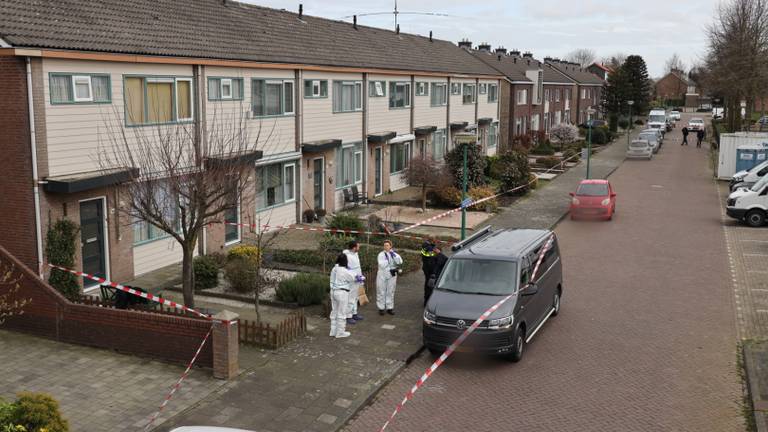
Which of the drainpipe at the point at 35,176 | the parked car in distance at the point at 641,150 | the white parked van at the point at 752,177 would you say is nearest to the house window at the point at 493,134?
the parked car in distance at the point at 641,150

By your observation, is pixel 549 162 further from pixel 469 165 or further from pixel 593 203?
pixel 593 203

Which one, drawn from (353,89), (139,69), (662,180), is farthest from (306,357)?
(662,180)

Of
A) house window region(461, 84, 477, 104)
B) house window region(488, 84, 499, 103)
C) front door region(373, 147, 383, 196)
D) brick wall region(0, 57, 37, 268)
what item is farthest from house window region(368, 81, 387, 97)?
brick wall region(0, 57, 37, 268)

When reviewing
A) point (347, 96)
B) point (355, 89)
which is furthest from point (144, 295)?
point (355, 89)

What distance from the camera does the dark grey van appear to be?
39.9 feet

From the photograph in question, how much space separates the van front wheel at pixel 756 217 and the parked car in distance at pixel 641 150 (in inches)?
975

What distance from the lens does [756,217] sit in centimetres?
2617

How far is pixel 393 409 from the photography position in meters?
10.8

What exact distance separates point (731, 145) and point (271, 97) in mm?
26501

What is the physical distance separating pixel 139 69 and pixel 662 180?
30.6 metres

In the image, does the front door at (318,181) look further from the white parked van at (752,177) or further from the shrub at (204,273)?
the white parked van at (752,177)

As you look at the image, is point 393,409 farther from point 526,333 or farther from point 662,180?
point 662,180

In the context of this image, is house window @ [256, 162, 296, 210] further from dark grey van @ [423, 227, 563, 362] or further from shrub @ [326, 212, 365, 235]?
dark grey van @ [423, 227, 563, 362]

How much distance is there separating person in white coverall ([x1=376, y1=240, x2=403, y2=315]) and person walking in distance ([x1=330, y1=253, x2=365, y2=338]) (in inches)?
51.1
